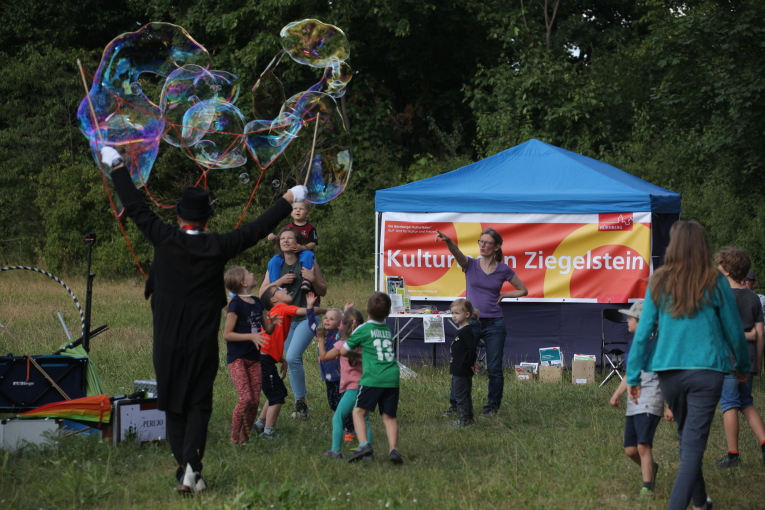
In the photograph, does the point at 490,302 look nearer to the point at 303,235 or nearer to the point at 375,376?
the point at 303,235

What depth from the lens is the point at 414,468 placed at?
18.9ft

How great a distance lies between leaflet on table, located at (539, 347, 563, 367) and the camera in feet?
34.9

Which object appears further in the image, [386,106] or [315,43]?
[386,106]

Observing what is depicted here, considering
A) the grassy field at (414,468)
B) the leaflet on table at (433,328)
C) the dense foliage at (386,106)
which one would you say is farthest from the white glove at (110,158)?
the dense foliage at (386,106)

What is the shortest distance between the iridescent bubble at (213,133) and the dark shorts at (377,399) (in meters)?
2.75

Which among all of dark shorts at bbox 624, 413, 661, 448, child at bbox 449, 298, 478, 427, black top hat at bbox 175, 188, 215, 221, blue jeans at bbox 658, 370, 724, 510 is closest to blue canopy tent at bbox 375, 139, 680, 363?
child at bbox 449, 298, 478, 427

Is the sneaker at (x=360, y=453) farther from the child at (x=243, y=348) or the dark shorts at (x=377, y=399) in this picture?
the child at (x=243, y=348)

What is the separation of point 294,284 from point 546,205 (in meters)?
4.83

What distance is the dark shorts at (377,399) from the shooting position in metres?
5.79

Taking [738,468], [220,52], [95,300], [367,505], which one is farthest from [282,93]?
[220,52]

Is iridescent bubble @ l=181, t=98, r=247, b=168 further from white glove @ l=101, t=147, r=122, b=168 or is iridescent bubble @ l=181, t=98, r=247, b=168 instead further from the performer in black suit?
the performer in black suit

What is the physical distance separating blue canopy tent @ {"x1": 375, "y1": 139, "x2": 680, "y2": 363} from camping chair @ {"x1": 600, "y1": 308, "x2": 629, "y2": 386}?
0.18 meters

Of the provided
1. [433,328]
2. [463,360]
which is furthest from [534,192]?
[463,360]

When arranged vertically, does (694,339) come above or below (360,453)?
above
